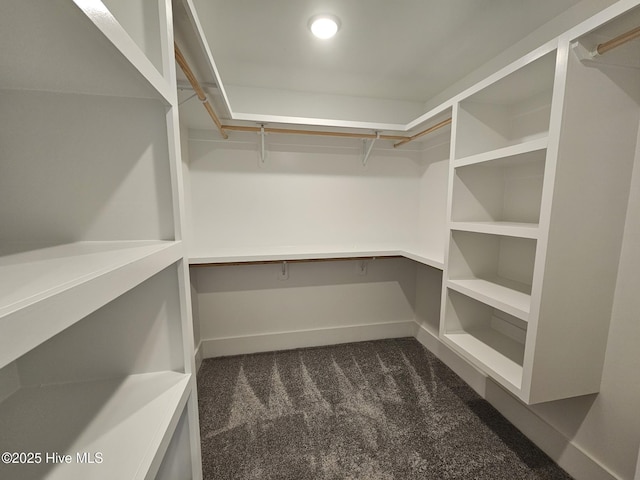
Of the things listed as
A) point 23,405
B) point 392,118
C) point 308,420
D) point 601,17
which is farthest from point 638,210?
point 23,405

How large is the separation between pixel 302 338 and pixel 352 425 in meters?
0.89

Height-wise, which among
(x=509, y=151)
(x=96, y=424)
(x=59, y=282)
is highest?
(x=509, y=151)

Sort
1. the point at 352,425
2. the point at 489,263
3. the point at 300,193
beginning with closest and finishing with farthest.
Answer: the point at 352,425 → the point at 489,263 → the point at 300,193

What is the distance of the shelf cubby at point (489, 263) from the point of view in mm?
1354

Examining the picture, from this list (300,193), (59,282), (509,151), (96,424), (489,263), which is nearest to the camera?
(59,282)

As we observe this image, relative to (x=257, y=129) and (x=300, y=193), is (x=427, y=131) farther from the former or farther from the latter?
(x=257, y=129)

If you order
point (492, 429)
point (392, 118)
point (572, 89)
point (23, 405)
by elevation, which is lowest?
point (492, 429)

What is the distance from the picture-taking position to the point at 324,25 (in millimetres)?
1280

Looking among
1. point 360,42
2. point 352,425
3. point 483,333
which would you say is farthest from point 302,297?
point 360,42

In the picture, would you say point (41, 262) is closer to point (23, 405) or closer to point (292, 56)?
point (23, 405)

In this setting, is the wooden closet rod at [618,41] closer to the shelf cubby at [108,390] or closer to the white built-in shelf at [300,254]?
the white built-in shelf at [300,254]

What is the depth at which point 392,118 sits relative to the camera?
2.19 metres

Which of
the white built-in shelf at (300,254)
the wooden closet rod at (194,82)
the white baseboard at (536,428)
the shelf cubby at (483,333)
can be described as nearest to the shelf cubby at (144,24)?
the wooden closet rod at (194,82)

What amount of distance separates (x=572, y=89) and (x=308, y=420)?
1922 millimetres
